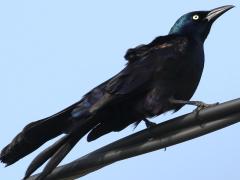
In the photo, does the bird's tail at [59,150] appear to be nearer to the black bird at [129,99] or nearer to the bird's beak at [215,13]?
the black bird at [129,99]

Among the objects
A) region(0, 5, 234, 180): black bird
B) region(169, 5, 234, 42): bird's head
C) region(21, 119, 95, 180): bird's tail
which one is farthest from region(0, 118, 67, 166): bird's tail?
region(169, 5, 234, 42): bird's head

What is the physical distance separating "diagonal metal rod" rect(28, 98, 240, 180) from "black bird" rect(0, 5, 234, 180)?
1.30 ft

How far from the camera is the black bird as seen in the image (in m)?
3.93

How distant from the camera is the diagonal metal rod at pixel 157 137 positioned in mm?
2964

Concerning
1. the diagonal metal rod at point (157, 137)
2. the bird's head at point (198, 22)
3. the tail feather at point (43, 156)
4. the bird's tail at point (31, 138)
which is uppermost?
the bird's head at point (198, 22)

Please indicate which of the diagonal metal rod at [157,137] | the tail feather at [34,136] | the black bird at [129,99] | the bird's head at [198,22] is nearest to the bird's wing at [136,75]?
the black bird at [129,99]

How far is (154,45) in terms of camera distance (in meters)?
4.87

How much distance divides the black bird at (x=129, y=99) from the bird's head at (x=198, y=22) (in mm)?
505

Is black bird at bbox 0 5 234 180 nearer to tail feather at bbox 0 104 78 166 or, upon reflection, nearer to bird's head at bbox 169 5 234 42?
tail feather at bbox 0 104 78 166

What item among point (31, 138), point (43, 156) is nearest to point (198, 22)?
point (31, 138)

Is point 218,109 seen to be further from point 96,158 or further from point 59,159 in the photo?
point 59,159

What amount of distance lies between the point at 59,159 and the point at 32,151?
28 centimetres

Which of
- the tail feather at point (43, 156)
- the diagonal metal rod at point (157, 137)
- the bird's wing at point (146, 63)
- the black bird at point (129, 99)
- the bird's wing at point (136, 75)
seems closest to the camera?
the diagonal metal rod at point (157, 137)

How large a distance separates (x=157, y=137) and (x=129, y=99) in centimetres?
134
